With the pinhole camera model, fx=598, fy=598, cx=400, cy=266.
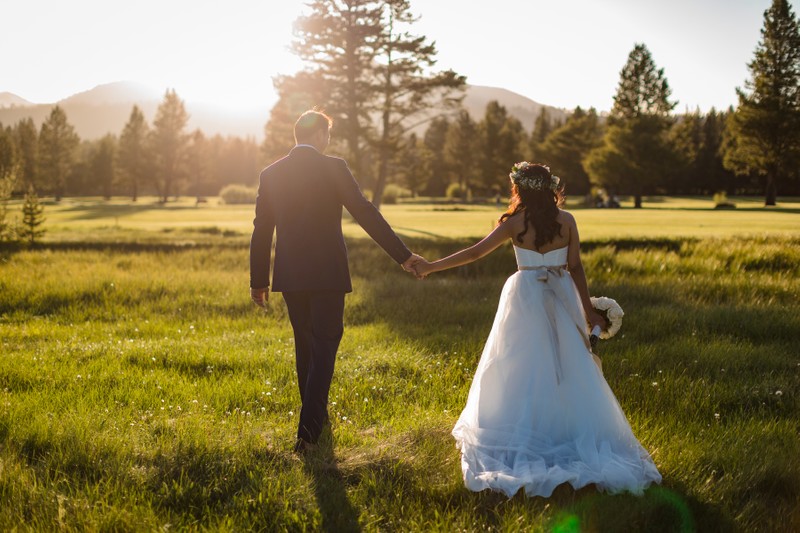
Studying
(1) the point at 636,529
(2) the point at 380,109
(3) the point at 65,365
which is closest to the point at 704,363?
(1) the point at 636,529

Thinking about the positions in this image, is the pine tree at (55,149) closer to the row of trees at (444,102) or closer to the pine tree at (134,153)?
the pine tree at (134,153)

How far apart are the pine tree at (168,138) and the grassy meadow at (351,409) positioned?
2566 inches

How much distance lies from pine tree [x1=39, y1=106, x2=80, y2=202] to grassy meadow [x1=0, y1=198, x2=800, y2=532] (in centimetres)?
6772

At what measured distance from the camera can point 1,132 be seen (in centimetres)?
7056

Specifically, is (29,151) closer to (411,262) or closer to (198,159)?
(198,159)

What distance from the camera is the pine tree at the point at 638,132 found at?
173ft

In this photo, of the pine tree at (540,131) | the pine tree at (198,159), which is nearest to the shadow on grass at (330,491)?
the pine tree at (540,131)

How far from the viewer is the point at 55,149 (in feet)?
235

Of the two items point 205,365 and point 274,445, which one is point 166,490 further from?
point 205,365

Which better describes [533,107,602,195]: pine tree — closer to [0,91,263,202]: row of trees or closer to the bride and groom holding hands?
[0,91,263,202]: row of trees

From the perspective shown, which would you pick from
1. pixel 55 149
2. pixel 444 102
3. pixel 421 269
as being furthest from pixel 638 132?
pixel 55 149

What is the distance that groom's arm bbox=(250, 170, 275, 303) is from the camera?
5062 millimetres

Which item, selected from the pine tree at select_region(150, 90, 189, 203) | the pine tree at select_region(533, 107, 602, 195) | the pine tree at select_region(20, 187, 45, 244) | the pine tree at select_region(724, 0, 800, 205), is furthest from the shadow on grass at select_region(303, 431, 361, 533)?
the pine tree at select_region(150, 90, 189, 203)

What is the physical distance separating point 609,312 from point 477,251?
1.20m
